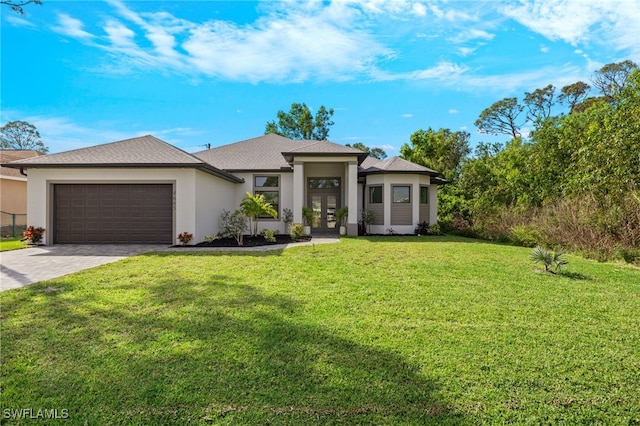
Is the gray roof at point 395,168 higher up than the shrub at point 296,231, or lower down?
higher up

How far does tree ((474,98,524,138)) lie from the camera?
3675 centimetres

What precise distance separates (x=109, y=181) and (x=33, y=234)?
327cm

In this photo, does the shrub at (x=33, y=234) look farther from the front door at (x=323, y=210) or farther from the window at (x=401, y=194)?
the window at (x=401, y=194)

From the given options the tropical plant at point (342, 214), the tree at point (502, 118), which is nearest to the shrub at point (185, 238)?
the tropical plant at point (342, 214)

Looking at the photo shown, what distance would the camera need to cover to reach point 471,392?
2.84 meters

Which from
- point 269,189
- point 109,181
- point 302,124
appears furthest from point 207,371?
point 302,124

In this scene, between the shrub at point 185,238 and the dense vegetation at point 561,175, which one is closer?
the dense vegetation at point 561,175

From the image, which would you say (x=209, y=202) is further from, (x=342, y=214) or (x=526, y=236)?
(x=526, y=236)

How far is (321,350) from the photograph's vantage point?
140 inches

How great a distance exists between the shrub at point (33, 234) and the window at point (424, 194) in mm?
17425

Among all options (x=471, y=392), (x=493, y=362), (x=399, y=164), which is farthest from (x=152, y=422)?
(x=399, y=164)

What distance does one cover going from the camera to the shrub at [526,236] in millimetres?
13117

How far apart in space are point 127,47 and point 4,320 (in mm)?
10707

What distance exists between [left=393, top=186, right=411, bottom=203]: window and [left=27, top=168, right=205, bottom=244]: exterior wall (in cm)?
1028
